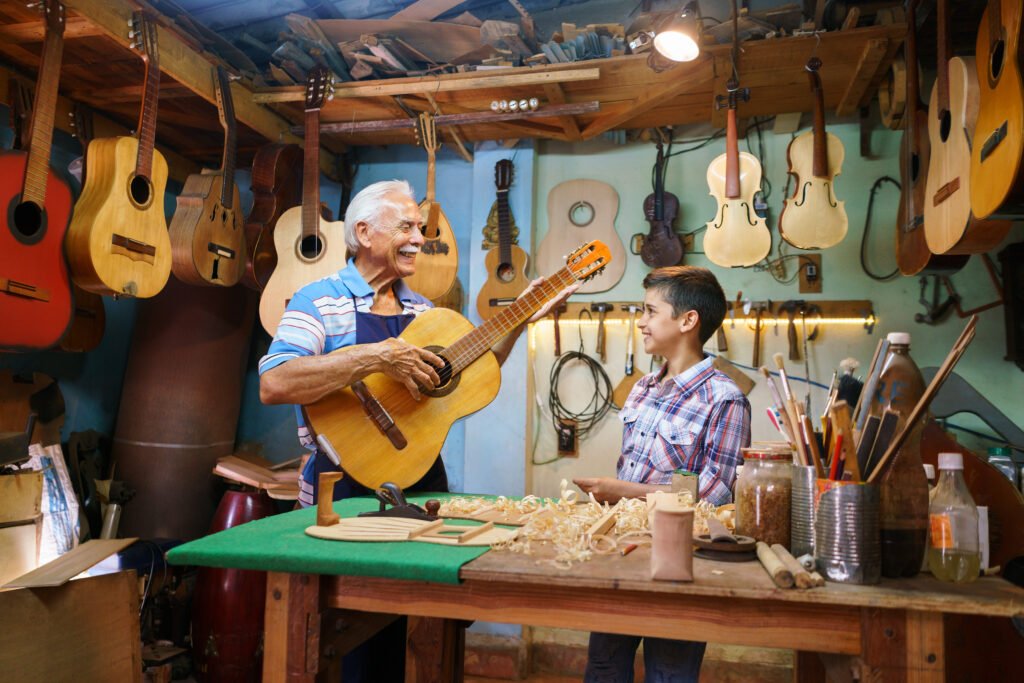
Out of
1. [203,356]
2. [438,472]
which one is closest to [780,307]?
[438,472]

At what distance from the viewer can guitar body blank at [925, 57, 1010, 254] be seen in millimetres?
2611

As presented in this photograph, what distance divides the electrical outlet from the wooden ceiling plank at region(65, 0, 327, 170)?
10.5 ft

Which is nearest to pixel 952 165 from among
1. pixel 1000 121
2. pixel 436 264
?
pixel 1000 121

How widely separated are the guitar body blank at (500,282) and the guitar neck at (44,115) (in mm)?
2377

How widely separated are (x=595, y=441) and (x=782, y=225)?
5.59 feet

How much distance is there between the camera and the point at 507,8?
4.60m

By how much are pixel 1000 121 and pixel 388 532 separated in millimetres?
2286

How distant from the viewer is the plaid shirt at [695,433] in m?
2.20

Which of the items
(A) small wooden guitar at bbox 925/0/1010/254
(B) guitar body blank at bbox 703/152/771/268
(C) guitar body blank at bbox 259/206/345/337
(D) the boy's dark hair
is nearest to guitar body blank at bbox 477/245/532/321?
(C) guitar body blank at bbox 259/206/345/337

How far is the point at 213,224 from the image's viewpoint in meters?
3.83

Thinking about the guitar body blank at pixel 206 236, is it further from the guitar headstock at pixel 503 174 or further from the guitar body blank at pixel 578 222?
the guitar body blank at pixel 578 222

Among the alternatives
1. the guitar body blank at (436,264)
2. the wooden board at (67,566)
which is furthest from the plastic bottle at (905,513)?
the guitar body blank at (436,264)

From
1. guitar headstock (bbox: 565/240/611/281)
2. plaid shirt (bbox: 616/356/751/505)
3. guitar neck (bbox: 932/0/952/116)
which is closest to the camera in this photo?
plaid shirt (bbox: 616/356/751/505)

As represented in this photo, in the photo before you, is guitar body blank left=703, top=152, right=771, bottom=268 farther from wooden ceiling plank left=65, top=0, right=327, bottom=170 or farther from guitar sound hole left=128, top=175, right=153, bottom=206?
guitar sound hole left=128, top=175, right=153, bottom=206
